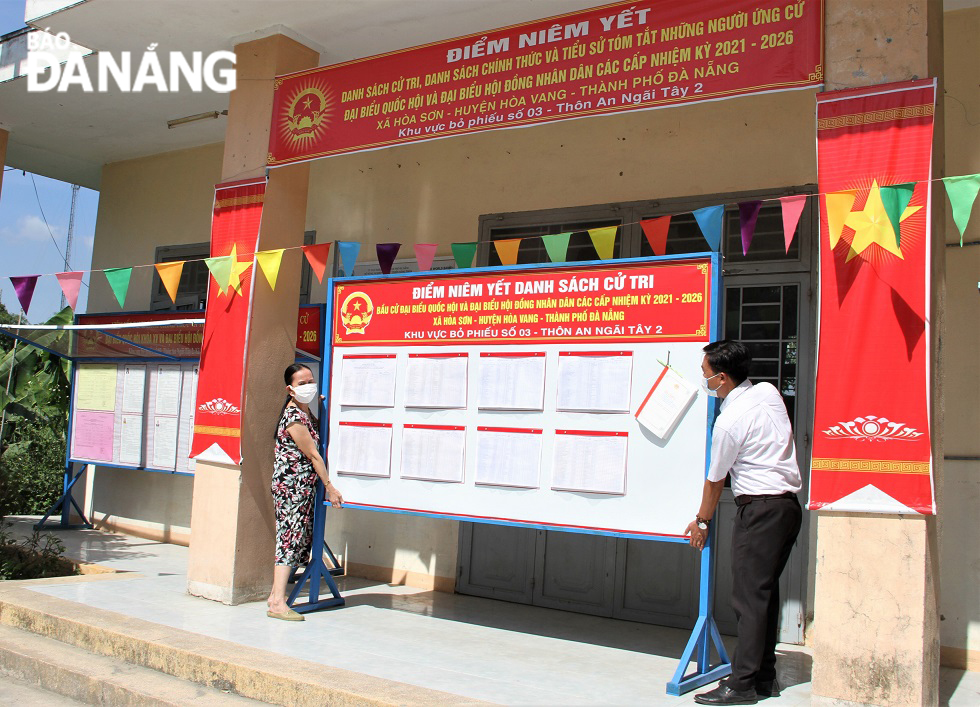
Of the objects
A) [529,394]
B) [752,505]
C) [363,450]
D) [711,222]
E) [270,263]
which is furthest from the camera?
[270,263]

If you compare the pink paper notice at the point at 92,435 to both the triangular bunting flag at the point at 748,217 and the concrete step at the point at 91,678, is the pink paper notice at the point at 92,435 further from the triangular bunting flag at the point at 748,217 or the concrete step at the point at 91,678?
the triangular bunting flag at the point at 748,217

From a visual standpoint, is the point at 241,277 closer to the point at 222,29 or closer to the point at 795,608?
the point at 222,29

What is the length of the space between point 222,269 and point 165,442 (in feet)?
9.49

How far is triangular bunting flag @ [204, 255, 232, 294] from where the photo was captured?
249 inches

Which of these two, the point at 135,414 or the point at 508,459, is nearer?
the point at 508,459

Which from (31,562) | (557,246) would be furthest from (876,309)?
(31,562)

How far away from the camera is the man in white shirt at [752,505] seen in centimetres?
411

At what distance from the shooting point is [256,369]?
6219mm

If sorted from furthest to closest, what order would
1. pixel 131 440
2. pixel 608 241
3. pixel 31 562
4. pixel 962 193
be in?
1. pixel 131 440
2. pixel 31 562
3. pixel 608 241
4. pixel 962 193

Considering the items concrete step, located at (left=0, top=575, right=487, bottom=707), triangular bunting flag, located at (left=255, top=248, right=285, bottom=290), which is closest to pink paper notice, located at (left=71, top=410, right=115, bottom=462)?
concrete step, located at (left=0, top=575, right=487, bottom=707)

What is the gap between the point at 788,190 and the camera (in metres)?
5.86

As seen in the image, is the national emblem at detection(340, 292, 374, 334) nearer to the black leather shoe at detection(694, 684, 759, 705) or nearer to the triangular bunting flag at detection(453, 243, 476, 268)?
the triangular bunting flag at detection(453, 243, 476, 268)

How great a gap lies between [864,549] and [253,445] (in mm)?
4108

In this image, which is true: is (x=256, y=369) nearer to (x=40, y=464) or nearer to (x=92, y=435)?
(x=92, y=435)
